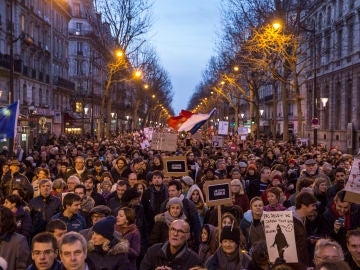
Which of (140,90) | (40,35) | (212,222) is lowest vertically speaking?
(212,222)

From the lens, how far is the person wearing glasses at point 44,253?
4844 mm

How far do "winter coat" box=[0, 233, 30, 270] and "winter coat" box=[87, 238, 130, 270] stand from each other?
0.84 meters

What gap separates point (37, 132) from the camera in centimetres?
4891

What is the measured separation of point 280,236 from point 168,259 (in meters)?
1.15

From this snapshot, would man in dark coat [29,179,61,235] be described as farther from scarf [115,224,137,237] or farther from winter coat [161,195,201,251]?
scarf [115,224,137,237]

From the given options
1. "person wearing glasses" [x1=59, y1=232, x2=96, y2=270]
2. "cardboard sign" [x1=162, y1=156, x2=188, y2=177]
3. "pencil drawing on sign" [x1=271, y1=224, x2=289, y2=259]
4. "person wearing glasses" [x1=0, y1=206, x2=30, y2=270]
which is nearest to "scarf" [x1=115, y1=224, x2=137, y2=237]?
"person wearing glasses" [x1=0, y1=206, x2=30, y2=270]

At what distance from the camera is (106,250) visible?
5.41 m

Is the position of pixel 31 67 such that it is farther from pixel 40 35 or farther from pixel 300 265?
pixel 300 265

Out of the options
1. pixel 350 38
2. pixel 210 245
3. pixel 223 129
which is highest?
pixel 350 38

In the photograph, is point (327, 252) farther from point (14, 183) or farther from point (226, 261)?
point (14, 183)

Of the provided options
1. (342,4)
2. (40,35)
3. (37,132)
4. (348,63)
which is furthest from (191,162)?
(40,35)

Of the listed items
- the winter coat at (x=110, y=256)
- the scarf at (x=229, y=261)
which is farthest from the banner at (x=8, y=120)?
the scarf at (x=229, y=261)

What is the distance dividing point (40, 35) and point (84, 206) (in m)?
45.8

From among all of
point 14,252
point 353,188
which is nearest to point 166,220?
point 14,252
